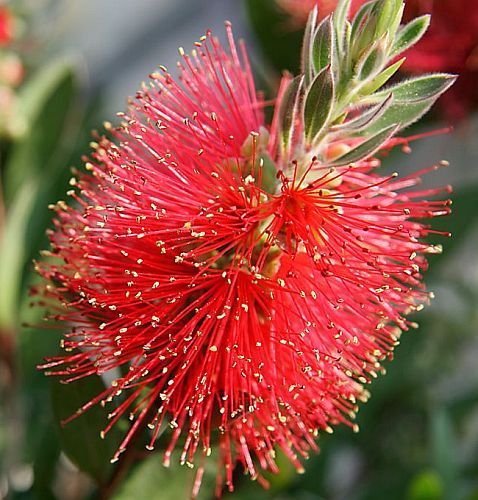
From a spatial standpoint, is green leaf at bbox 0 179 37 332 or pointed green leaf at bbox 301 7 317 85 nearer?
pointed green leaf at bbox 301 7 317 85

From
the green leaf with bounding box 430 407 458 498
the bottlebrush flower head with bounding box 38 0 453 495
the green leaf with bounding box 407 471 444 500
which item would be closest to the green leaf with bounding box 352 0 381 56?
the bottlebrush flower head with bounding box 38 0 453 495

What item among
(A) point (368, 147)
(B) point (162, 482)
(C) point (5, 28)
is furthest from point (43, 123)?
(A) point (368, 147)

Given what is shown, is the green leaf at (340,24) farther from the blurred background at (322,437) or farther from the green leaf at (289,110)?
the blurred background at (322,437)

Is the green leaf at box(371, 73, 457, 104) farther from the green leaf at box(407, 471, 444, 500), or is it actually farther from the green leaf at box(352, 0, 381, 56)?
the green leaf at box(407, 471, 444, 500)

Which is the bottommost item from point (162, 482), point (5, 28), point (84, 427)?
point (162, 482)

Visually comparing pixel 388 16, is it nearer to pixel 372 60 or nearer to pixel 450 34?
pixel 372 60

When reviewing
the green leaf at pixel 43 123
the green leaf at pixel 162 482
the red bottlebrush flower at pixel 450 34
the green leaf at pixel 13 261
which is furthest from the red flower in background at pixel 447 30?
the green leaf at pixel 162 482

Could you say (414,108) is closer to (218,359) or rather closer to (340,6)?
(340,6)
